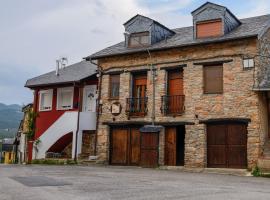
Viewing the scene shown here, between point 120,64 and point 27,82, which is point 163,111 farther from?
point 27,82

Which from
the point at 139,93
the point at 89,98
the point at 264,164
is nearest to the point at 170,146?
the point at 139,93

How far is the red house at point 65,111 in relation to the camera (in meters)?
22.4

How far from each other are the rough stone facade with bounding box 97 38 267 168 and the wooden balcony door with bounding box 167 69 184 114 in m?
0.37

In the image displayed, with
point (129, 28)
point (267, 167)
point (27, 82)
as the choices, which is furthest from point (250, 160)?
point (27, 82)

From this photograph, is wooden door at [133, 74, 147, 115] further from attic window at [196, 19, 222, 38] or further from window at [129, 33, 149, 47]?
attic window at [196, 19, 222, 38]

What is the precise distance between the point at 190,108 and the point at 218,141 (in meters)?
2.08

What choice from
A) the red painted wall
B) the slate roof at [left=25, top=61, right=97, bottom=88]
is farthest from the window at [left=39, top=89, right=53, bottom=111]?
the slate roof at [left=25, top=61, right=97, bottom=88]

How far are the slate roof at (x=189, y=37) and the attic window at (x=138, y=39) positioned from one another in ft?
1.56

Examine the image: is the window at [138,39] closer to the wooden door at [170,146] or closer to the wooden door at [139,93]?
the wooden door at [139,93]

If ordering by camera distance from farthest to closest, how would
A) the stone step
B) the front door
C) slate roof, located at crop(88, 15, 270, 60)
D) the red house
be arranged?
the front door
the red house
slate roof, located at crop(88, 15, 270, 60)
the stone step

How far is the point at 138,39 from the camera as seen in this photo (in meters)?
21.8

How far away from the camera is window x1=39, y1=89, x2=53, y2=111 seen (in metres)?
25.7

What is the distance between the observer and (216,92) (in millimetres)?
18453

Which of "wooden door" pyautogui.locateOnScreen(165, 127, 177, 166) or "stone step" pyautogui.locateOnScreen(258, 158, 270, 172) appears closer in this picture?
"stone step" pyautogui.locateOnScreen(258, 158, 270, 172)
